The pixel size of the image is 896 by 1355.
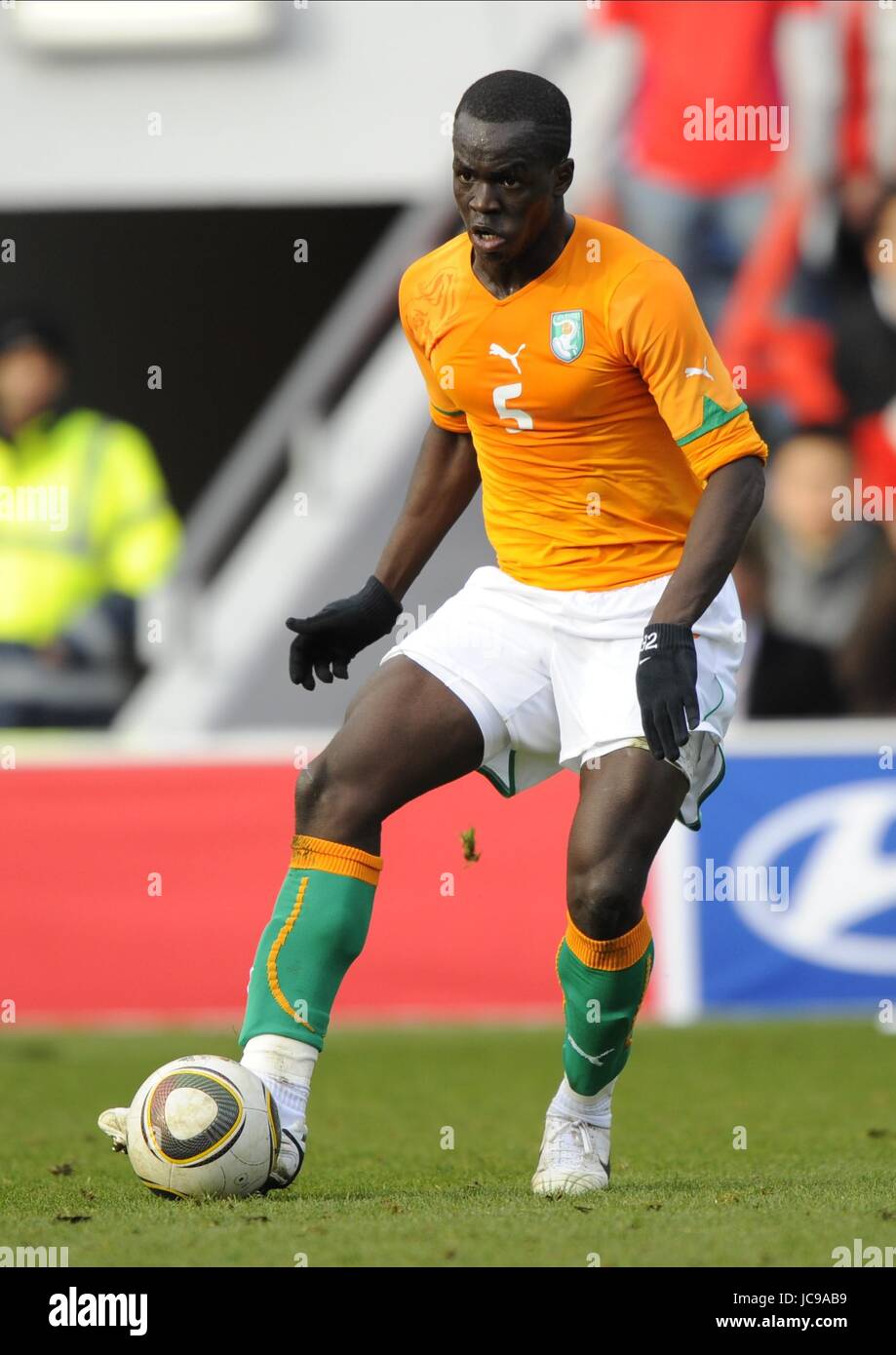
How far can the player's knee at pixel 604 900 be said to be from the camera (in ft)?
14.0

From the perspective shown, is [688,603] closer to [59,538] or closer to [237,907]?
[237,907]

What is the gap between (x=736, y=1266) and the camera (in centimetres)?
338

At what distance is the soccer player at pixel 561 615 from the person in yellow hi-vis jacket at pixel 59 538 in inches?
207

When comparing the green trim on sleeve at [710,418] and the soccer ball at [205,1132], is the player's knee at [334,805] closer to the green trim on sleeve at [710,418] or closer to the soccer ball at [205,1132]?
the soccer ball at [205,1132]

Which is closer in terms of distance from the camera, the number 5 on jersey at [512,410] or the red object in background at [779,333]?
the number 5 on jersey at [512,410]

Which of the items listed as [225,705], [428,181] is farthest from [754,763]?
[428,181]

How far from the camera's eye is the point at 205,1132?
4.04 metres

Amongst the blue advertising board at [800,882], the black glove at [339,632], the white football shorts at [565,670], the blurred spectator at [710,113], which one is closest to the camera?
the white football shorts at [565,670]

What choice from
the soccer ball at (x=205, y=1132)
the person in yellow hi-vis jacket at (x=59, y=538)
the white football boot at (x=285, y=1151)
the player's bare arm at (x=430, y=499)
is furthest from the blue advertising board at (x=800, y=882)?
the soccer ball at (x=205, y=1132)

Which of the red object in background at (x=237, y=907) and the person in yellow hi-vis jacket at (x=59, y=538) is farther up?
the person in yellow hi-vis jacket at (x=59, y=538)

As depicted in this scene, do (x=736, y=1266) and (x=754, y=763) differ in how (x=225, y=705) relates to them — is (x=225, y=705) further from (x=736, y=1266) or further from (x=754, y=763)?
(x=736, y=1266)

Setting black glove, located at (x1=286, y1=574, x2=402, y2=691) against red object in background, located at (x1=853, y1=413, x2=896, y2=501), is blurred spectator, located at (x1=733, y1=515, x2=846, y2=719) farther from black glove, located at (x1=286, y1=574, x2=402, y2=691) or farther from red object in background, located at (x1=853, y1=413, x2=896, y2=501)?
black glove, located at (x1=286, y1=574, x2=402, y2=691)

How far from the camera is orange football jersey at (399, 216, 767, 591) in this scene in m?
4.25

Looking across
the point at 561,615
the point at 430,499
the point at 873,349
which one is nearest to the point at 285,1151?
the point at 561,615
